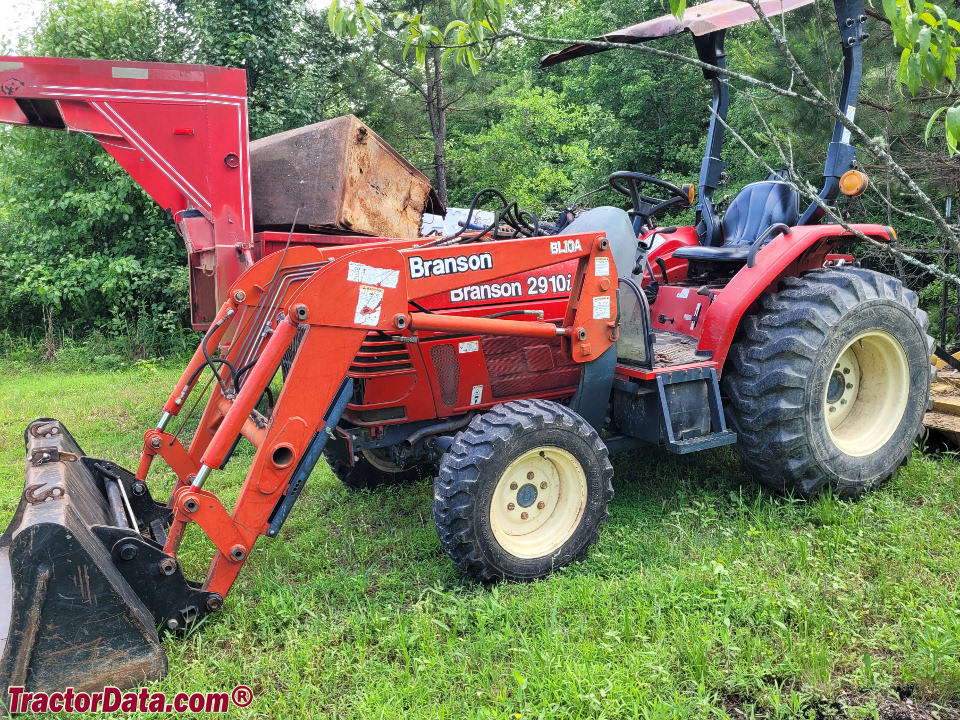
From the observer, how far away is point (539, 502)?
3.60 meters

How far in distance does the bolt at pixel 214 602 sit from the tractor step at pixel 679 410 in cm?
210

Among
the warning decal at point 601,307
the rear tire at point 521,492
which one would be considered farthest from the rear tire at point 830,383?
the rear tire at point 521,492

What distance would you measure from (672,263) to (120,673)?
4.01m

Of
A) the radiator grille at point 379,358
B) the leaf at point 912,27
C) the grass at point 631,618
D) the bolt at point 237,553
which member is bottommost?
the grass at point 631,618

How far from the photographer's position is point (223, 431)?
120 inches

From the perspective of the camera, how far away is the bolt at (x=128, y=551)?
2.87 metres

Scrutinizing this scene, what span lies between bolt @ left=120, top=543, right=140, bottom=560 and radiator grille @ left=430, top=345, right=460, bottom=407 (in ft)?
5.39

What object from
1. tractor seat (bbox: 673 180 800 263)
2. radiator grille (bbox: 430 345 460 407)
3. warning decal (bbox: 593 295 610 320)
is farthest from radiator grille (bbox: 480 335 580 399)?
tractor seat (bbox: 673 180 800 263)

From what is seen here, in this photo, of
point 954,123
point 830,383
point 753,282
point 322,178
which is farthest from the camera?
point 322,178

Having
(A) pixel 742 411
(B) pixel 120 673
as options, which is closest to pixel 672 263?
(A) pixel 742 411

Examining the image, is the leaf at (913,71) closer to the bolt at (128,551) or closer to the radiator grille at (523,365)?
the radiator grille at (523,365)

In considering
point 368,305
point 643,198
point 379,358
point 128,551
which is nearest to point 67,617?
point 128,551

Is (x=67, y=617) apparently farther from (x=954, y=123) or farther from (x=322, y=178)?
(x=322, y=178)

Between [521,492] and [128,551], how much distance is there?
1678 millimetres
